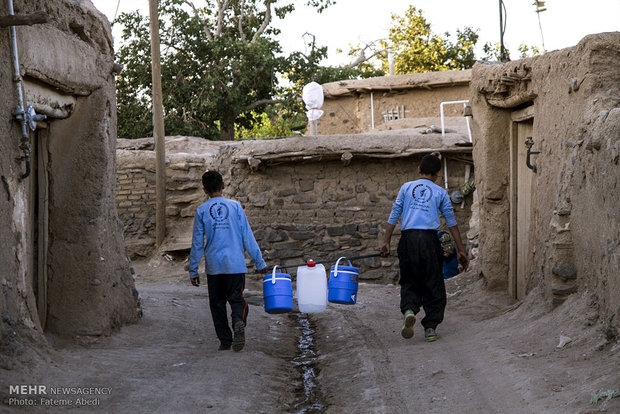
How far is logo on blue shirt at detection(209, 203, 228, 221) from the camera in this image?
6.34 m

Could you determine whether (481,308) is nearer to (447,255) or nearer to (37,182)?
(447,255)

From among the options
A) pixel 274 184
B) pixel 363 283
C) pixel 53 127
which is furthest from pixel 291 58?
pixel 53 127

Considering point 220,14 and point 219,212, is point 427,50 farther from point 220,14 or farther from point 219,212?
point 219,212

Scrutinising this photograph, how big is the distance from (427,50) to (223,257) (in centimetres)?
2725

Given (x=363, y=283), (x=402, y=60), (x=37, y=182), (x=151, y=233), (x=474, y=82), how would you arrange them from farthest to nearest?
(x=402, y=60) < (x=151, y=233) < (x=363, y=283) < (x=474, y=82) < (x=37, y=182)

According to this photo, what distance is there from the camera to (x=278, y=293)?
662 cm

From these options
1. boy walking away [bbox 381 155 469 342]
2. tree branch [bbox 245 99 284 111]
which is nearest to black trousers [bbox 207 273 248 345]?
boy walking away [bbox 381 155 469 342]

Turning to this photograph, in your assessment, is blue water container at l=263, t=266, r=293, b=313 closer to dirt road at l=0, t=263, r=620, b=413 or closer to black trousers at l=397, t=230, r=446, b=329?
dirt road at l=0, t=263, r=620, b=413

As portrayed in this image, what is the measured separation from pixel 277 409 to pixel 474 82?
5.26 m

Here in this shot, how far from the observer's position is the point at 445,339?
6477 mm

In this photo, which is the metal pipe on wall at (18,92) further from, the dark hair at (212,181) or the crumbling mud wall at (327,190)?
the crumbling mud wall at (327,190)

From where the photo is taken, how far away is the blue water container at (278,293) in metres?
6.61

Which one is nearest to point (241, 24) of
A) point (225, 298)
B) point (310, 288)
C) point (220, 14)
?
point (220, 14)

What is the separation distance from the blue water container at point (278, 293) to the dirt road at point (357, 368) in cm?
38
